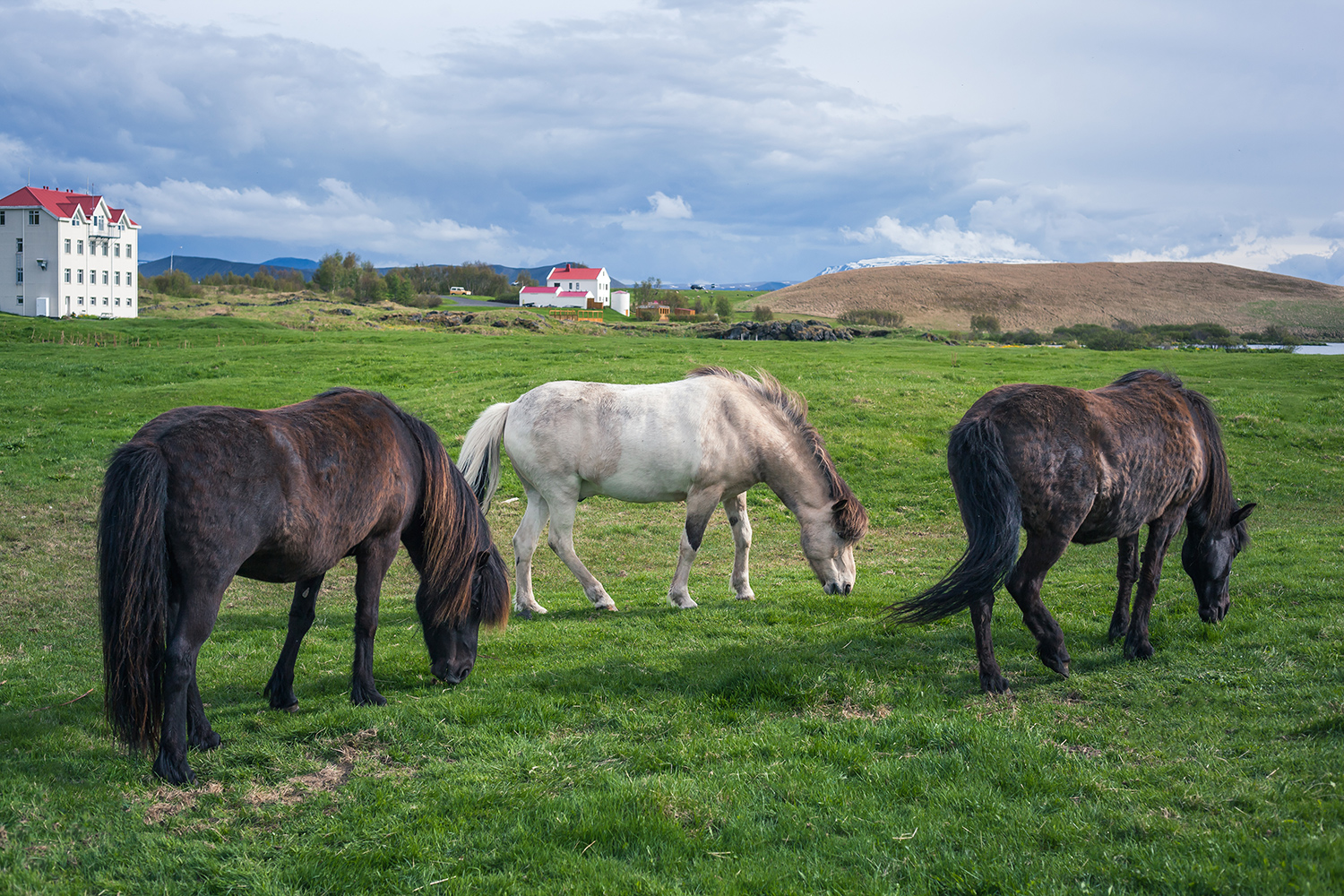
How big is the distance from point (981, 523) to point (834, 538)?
3171 millimetres

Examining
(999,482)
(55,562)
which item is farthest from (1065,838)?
(55,562)

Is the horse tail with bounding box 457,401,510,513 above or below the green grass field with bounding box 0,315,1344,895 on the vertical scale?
above

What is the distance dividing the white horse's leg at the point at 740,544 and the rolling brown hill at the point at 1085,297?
2760 inches

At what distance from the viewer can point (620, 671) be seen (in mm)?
6684

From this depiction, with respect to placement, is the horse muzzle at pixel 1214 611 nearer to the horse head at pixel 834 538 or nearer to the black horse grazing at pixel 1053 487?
the black horse grazing at pixel 1053 487

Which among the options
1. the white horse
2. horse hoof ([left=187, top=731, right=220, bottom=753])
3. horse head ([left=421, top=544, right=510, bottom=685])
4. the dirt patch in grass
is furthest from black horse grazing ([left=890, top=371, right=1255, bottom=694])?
horse hoof ([left=187, top=731, right=220, bottom=753])

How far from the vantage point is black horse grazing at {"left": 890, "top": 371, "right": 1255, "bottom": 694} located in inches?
235

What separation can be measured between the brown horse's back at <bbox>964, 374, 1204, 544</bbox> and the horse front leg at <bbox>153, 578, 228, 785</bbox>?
5.32 metres

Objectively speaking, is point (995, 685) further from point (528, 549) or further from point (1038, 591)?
point (528, 549)

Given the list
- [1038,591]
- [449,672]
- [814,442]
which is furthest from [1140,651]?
[449,672]

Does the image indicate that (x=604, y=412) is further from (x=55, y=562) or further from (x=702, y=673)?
(x=55, y=562)

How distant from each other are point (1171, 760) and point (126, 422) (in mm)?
21759

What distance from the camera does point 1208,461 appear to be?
23.8 ft

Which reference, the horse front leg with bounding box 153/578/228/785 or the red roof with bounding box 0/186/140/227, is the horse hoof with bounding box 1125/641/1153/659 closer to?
the horse front leg with bounding box 153/578/228/785
